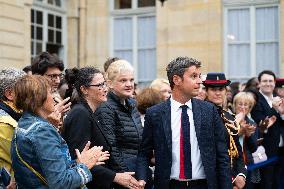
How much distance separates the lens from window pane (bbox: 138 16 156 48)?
15500mm

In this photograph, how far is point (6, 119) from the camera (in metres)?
4.46

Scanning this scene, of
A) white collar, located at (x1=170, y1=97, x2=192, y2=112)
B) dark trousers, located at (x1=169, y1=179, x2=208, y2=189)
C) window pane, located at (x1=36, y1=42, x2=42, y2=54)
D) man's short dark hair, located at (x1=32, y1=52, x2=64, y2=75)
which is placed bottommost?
dark trousers, located at (x1=169, y1=179, x2=208, y2=189)

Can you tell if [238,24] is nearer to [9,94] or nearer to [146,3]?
[146,3]

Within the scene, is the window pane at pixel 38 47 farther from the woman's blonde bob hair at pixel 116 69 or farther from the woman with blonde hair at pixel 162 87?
the woman's blonde bob hair at pixel 116 69

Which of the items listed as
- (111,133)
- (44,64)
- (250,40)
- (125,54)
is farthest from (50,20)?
(111,133)

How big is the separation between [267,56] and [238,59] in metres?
0.73

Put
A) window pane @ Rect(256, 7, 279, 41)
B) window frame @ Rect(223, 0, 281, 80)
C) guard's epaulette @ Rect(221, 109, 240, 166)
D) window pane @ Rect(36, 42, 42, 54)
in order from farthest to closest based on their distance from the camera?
window pane @ Rect(36, 42, 42, 54) → window frame @ Rect(223, 0, 281, 80) → window pane @ Rect(256, 7, 279, 41) → guard's epaulette @ Rect(221, 109, 240, 166)

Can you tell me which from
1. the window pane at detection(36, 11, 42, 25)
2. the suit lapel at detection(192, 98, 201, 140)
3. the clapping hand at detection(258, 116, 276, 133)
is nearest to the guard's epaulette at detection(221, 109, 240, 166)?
the suit lapel at detection(192, 98, 201, 140)

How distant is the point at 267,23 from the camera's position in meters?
14.2

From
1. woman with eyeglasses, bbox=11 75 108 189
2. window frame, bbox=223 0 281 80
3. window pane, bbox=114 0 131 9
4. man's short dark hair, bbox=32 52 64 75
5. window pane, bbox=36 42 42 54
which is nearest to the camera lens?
woman with eyeglasses, bbox=11 75 108 189

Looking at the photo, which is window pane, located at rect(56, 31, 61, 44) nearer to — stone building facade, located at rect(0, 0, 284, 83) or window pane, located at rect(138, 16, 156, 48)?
stone building facade, located at rect(0, 0, 284, 83)

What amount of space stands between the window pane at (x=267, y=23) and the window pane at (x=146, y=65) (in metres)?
2.91

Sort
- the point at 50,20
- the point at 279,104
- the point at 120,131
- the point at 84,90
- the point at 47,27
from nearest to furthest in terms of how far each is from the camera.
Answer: the point at 84,90, the point at 120,131, the point at 279,104, the point at 47,27, the point at 50,20

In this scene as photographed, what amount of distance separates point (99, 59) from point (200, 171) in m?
11.2
